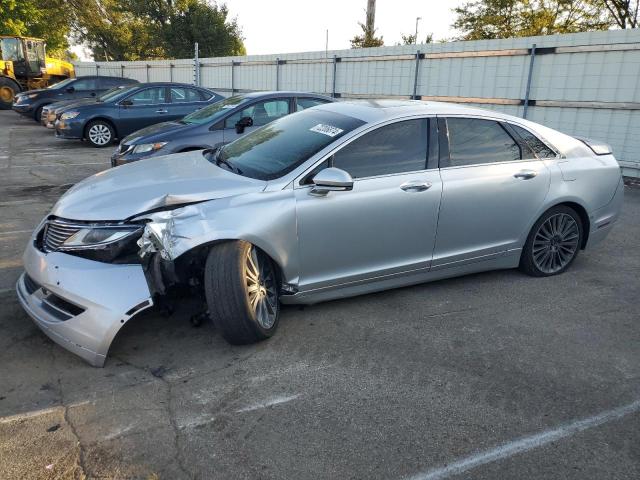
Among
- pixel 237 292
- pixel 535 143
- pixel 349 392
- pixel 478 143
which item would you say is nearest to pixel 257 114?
pixel 478 143

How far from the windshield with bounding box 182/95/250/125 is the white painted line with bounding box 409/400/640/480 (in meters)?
6.22

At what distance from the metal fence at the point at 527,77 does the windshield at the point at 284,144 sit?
22.6 feet

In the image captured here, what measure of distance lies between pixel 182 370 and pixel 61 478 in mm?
978

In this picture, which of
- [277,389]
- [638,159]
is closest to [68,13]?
[638,159]

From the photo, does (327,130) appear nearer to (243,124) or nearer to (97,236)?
(97,236)

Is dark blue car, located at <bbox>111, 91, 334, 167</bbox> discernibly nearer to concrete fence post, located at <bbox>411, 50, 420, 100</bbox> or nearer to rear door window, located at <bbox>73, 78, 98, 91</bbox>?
concrete fence post, located at <bbox>411, 50, 420, 100</bbox>

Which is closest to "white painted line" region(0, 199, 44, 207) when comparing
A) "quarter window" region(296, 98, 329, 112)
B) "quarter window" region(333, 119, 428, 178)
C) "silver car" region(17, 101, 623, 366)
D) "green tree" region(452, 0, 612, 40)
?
"silver car" region(17, 101, 623, 366)

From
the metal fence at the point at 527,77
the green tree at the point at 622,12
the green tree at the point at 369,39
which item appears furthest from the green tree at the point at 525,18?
the metal fence at the point at 527,77

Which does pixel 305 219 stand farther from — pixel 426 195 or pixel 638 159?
pixel 638 159

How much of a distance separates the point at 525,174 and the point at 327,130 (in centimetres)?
173

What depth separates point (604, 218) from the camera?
495cm

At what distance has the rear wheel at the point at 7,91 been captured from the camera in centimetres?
2256

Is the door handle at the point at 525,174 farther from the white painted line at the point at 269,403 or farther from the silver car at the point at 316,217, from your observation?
the white painted line at the point at 269,403

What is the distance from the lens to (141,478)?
2.35 metres
